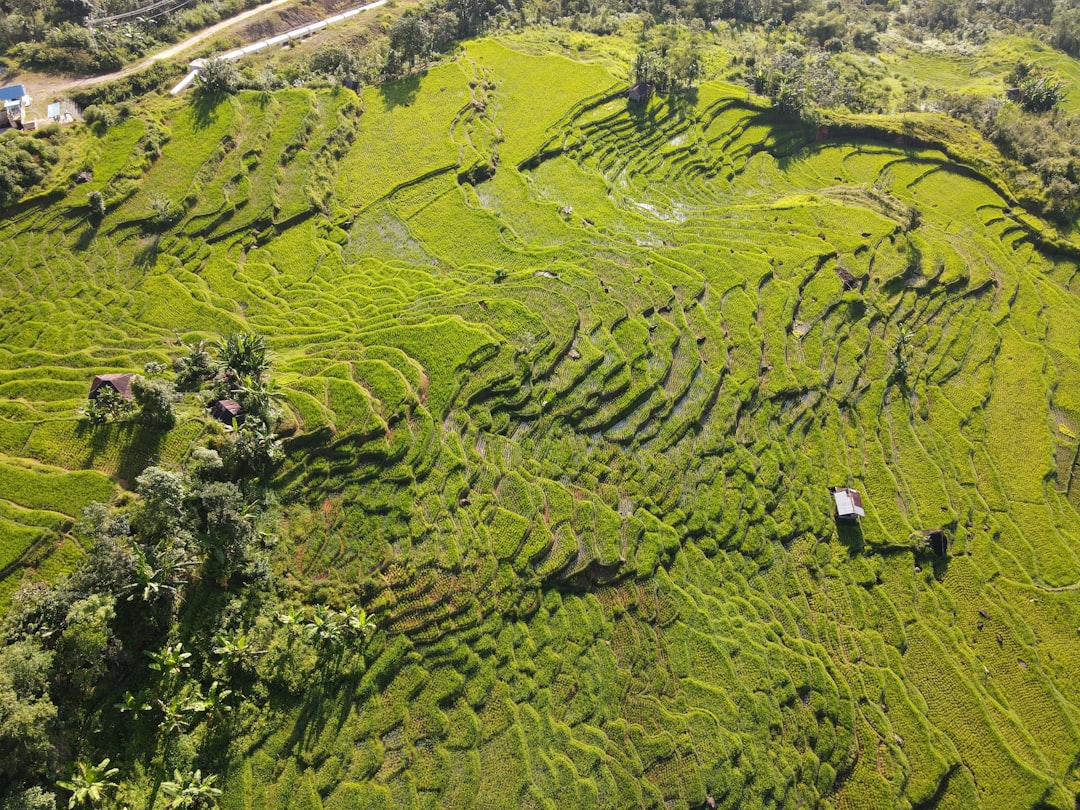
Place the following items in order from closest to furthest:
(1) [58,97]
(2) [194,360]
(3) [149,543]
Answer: (3) [149,543], (2) [194,360], (1) [58,97]

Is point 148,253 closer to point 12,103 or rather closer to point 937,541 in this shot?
point 12,103

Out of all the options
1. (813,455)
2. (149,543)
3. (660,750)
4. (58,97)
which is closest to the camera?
(149,543)

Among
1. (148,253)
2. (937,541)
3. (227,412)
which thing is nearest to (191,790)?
(227,412)

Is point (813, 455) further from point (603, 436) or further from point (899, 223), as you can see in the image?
point (899, 223)

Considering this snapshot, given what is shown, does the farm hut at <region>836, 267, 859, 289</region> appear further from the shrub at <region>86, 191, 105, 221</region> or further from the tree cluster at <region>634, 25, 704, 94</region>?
the shrub at <region>86, 191, 105, 221</region>

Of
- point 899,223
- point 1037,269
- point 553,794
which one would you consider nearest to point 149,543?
point 553,794

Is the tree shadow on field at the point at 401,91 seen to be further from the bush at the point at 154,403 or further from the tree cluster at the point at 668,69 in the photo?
the bush at the point at 154,403
